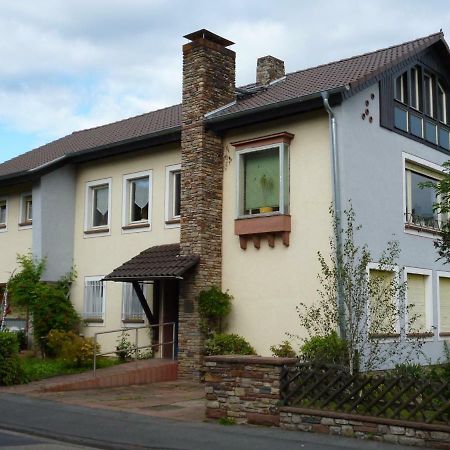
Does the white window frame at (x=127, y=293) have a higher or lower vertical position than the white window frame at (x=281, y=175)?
lower

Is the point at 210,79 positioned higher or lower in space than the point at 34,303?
higher

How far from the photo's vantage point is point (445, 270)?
19.5m

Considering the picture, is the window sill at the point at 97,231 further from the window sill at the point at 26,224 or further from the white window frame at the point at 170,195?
the white window frame at the point at 170,195

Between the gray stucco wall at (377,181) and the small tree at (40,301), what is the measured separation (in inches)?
357

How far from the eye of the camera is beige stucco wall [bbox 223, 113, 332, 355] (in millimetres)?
16078

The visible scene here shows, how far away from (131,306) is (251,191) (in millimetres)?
5283

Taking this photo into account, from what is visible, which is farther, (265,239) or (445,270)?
(445,270)

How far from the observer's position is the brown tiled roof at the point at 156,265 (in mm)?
17172

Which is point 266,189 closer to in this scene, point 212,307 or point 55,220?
point 212,307

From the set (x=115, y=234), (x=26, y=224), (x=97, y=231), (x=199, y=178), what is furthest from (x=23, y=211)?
(x=199, y=178)

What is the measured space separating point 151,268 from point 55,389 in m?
3.80

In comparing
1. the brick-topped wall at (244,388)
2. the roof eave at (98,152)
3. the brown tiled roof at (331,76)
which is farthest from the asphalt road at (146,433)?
the roof eave at (98,152)

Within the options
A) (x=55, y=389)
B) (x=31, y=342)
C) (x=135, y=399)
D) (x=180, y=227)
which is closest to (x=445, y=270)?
(x=180, y=227)

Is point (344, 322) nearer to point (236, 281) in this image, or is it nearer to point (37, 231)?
point (236, 281)
